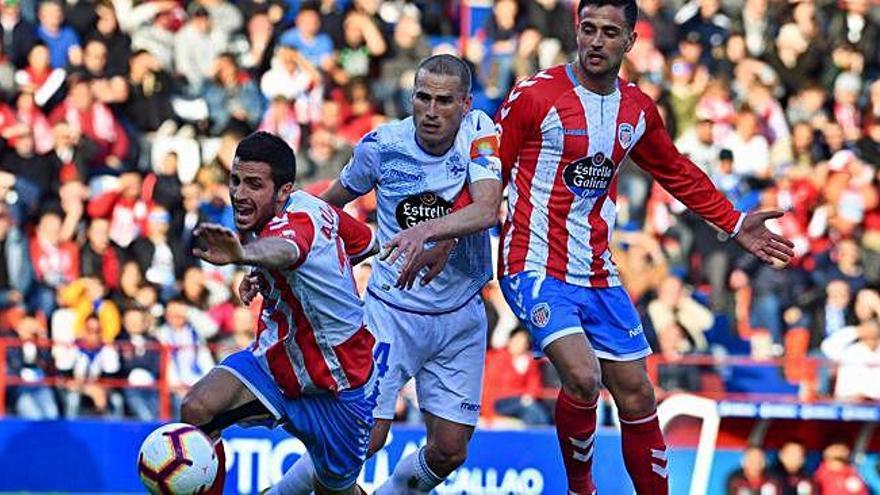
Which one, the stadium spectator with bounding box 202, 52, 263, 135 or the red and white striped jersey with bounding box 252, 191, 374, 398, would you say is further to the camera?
the stadium spectator with bounding box 202, 52, 263, 135

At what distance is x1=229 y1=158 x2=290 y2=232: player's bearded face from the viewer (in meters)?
8.81

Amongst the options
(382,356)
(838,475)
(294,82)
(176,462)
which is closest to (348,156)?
(294,82)

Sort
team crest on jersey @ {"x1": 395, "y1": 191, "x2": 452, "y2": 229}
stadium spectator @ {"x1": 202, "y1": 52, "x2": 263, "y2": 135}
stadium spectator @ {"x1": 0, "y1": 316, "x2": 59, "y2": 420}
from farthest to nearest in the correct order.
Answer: stadium spectator @ {"x1": 202, "y1": 52, "x2": 263, "y2": 135}, stadium spectator @ {"x1": 0, "y1": 316, "x2": 59, "y2": 420}, team crest on jersey @ {"x1": 395, "y1": 191, "x2": 452, "y2": 229}

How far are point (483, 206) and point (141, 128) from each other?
915 cm

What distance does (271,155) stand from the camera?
29.0 ft

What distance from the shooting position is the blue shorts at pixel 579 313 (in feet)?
32.7

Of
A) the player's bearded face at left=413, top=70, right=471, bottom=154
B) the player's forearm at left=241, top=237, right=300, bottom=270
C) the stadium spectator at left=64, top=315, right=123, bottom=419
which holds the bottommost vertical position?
the stadium spectator at left=64, top=315, right=123, bottom=419

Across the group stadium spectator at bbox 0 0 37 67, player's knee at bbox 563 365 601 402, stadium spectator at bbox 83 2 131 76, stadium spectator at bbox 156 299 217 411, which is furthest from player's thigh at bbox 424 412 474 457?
stadium spectator at bbox 0 0 37 67

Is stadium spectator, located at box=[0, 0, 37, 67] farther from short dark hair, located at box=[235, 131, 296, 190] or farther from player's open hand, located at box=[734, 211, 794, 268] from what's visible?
short dark hair, located at box=[235, 131, 296, 190]

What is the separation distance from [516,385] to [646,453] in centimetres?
543

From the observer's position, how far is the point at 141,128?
18.2 metres

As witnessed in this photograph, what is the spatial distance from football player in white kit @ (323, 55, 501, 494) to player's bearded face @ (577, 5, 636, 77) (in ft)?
2.07

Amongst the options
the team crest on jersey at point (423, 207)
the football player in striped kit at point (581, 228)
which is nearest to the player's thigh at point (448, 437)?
the football player in striped kit at point (581, 228)

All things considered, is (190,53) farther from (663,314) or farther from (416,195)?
(416,195)
